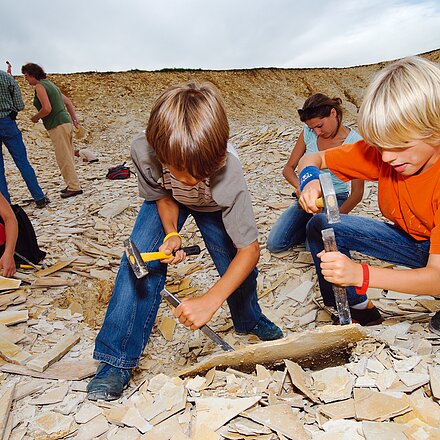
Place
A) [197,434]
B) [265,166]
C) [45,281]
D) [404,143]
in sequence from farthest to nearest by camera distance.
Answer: [265,166]
[45,281]
[404,143]
[197,434]

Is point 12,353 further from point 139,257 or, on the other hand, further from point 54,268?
point 54,268

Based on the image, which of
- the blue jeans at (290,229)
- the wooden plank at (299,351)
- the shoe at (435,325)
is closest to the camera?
the wooden plank at (299,351)

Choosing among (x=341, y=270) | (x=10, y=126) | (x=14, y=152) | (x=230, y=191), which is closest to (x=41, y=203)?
(x=14, y=152)

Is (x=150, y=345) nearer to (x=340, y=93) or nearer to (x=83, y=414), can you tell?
(x=83, y=414)

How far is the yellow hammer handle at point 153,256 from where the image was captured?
7.19 ft

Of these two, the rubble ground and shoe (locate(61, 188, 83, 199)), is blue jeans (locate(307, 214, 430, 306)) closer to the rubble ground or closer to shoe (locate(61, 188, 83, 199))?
the rubble ground

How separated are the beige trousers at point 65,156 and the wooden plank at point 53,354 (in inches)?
170

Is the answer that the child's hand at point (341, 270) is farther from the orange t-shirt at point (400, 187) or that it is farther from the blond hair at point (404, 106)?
the blond hair at point (404, 106)

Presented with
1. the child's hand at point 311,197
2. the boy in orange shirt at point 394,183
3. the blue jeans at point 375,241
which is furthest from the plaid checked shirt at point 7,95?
the child's hand at point 311,197

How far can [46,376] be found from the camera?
7.71ft

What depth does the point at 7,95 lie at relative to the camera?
552 centimetres

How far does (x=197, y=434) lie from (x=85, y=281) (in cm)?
278

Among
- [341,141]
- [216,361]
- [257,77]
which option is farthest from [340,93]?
[216,361]

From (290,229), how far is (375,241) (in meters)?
1.55
